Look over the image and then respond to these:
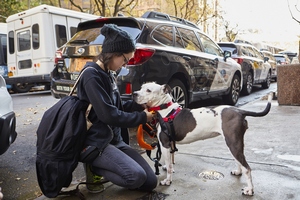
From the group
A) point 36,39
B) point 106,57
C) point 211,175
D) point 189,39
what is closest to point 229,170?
point 211,175

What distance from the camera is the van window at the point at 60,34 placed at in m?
11.0

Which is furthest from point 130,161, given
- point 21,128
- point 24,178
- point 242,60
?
point 242,60

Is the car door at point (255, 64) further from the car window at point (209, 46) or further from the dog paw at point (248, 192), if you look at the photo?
the dog paw at point (248, 192)

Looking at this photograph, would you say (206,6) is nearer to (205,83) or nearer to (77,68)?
(205,83)

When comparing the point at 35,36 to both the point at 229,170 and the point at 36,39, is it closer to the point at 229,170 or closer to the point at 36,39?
the point at 36,39

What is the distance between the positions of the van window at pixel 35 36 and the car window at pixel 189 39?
22.3 ft

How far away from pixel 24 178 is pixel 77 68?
2.28 m

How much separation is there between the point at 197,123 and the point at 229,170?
2.75 feet

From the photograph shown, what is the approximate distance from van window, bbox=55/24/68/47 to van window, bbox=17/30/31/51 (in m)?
1.28

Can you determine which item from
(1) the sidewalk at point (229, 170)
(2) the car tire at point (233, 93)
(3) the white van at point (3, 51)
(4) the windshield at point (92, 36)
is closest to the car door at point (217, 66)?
(2) the car tire at point (233, 93)

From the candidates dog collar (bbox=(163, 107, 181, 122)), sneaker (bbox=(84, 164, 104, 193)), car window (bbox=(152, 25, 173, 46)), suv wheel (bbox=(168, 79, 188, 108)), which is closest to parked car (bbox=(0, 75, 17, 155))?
sneaker (bbox=(84, 164, 104, 193))

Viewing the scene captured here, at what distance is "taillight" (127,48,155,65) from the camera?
15.1 ft

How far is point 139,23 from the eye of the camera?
197 inches

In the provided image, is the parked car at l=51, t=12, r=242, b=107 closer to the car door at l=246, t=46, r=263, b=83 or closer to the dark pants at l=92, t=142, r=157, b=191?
the dark pants at l=92, t=142, r=157, b=191
